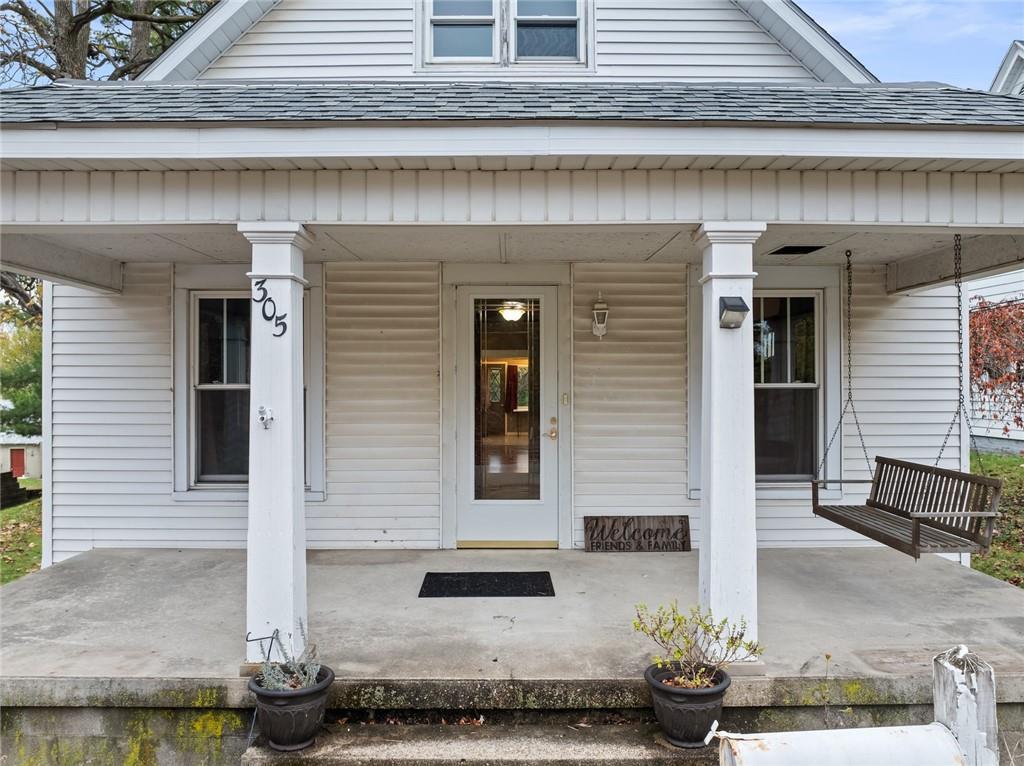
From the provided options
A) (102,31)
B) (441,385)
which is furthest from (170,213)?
(102,31)

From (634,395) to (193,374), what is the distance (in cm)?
367

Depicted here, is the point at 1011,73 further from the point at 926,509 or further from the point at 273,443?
the point at 273,443

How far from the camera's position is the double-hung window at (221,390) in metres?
5.32

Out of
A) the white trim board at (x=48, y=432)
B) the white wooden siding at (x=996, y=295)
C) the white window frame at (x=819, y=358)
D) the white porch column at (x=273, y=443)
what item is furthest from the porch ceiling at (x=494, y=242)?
the white wooden siding at (x=996, y=295)

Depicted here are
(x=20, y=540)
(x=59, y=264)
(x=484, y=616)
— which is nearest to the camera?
(x=484, y=616)

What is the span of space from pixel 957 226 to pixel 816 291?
2.10 meters

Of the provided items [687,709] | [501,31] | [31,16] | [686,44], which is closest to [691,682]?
[687,709]

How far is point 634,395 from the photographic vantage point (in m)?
5.25

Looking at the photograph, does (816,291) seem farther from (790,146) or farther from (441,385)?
(441,385)

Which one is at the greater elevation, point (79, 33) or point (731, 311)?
point (79, 33)

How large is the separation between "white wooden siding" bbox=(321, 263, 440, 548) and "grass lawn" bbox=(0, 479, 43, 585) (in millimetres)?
3699

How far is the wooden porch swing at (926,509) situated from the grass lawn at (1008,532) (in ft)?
1.57

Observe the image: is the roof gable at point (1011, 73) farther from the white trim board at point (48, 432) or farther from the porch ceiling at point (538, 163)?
the white trim board at point (48, 432)

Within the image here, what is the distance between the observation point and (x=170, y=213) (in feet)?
10.4
